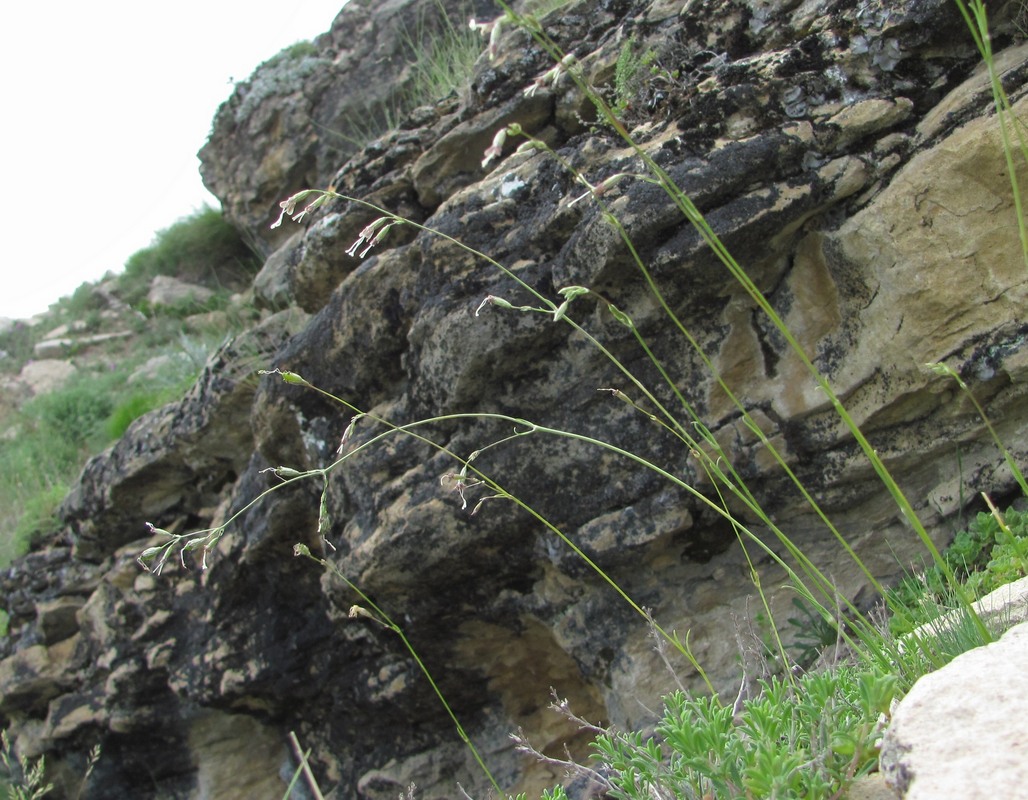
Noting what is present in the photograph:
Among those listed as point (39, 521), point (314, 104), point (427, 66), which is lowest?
point (39, 521)

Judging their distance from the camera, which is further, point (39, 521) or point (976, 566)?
point (39, 521)

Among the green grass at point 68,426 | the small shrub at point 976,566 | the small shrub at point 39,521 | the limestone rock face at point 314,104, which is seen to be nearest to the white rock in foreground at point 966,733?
the small shrub at point 976,566

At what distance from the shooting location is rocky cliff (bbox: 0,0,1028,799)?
3102mm

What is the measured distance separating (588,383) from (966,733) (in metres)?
2.40

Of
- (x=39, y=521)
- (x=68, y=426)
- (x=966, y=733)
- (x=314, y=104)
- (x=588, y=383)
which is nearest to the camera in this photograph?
(x=966, y=733)

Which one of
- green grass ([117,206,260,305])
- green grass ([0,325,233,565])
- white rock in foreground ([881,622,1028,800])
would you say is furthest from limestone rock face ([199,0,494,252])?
white rock in foreground ([881,622,1028,800])

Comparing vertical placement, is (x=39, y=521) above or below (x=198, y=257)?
below

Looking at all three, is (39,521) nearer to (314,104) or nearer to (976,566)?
(314,104)

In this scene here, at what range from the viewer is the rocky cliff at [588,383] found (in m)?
3.10

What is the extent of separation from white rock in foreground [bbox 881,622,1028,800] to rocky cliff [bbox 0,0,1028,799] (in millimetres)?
1329

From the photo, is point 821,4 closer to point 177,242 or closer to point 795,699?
point 795,699

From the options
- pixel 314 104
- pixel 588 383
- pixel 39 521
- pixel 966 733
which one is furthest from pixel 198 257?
pixel 966 733

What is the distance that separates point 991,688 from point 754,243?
207 centimetres

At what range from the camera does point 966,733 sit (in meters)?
1.31
